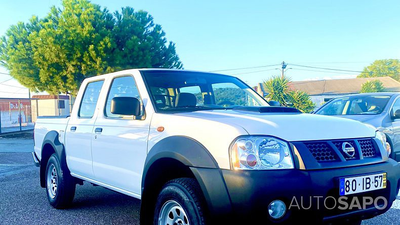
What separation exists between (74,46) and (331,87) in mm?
35352

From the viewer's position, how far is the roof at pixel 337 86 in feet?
138

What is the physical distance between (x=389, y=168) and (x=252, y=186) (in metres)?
1.34

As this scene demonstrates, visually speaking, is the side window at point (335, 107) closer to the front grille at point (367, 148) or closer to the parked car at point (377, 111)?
the parked car at point (377, 111)

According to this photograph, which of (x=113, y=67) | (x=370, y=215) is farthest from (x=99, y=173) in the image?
(x=113, y=67)

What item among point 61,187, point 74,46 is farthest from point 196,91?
point 74,46

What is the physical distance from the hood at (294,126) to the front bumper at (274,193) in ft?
0.93

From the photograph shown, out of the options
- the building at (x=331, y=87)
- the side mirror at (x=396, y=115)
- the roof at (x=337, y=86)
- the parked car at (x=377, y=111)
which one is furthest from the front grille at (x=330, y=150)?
the roof at (x=337, y=86)

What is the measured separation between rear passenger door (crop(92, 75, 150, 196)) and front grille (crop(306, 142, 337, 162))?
150 centimetres

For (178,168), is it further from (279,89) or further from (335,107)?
(279,89)

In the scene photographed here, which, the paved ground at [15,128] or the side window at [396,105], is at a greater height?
the side window at [396,105]

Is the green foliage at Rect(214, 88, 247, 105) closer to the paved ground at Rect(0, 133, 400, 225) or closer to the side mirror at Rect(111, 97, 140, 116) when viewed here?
the side mirror at Rect(111, 97, 140, 116)

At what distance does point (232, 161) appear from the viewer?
2439 mm

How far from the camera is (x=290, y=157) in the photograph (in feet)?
8.00

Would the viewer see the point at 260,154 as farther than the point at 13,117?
No
